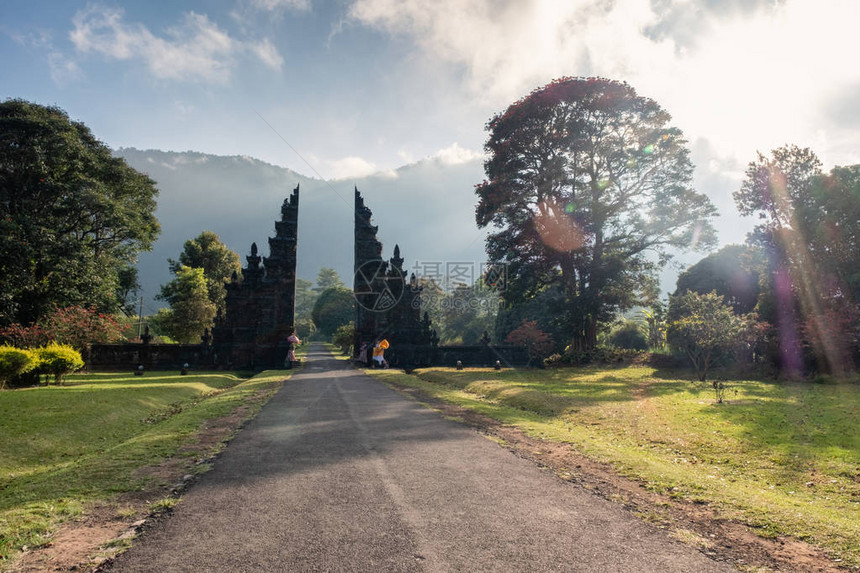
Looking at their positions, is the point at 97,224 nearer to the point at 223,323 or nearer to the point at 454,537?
the point at 223,323

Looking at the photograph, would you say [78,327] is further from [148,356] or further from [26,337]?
[148,356]

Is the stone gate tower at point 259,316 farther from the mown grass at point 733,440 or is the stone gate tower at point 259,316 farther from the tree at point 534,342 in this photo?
the mown grass at point 733,440

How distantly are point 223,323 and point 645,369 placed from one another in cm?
3053

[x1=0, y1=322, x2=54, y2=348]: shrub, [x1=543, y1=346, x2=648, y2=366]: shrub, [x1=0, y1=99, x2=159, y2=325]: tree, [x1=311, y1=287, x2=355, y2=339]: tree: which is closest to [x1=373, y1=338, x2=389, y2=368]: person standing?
[x1=543, y1=346, x2=648, y2=366]: shrub

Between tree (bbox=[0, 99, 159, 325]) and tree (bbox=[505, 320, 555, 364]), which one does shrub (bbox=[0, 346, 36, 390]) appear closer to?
tree (bbox=[0, 99, 159, 325])

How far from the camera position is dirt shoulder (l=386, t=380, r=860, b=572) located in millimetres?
4242

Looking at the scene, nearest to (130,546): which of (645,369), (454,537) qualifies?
(454,537)

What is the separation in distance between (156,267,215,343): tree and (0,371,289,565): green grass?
33.6 m

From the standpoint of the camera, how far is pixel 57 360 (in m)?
16.8

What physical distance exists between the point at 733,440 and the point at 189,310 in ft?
162

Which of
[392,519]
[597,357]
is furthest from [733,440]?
[597,357]

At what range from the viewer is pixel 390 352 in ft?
124

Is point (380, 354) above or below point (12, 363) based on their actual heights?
below

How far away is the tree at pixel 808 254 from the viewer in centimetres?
2239
